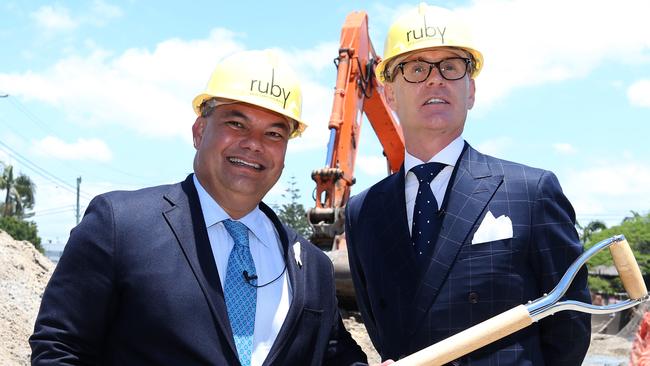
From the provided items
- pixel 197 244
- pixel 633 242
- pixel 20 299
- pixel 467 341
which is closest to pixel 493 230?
pixel 467 341

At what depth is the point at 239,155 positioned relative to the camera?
3.10 metres

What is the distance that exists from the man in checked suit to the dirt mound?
5.42m

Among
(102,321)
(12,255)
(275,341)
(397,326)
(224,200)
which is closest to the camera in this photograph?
(102,321)

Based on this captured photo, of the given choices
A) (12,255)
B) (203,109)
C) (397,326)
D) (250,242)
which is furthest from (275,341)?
(12,255)

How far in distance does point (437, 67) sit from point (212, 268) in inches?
57.7

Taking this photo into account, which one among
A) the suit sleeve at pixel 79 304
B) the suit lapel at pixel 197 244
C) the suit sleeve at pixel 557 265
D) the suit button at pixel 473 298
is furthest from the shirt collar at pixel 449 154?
the suit sleeve at pixel 79 304

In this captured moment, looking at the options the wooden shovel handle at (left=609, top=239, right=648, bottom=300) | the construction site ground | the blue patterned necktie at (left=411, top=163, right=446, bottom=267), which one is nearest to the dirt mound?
the construction site ground

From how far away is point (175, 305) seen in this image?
108 inches

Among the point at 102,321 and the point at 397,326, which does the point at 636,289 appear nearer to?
the point at 397,326

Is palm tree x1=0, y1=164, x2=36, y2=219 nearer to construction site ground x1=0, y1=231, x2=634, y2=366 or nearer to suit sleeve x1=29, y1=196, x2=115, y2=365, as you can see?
construction site ground x1=0, y1=231, x2=634, y2=366

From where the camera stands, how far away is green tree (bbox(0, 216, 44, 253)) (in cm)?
4750

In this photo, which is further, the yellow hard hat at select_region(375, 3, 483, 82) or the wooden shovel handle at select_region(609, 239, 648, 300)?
the yellow hard hat at select_region(375, 3, 483, 82)

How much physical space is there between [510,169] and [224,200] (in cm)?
131

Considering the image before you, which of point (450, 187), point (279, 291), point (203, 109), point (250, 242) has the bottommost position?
point (279, 291)
